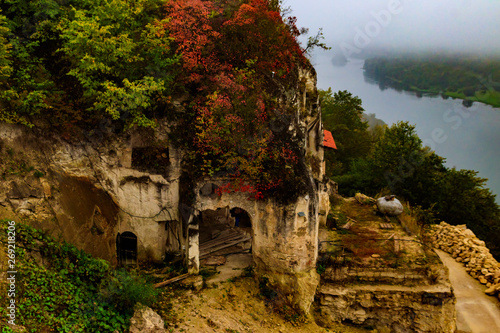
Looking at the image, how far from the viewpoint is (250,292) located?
1614 centimetres

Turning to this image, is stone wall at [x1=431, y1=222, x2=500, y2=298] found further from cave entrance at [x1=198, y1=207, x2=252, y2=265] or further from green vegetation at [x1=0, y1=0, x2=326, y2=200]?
green vegetation at [x1=0, y1=0, x2=326, y2=200]

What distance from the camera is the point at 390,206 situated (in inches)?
877

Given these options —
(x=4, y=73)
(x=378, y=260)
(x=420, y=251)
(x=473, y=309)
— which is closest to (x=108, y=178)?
(x=4, y=73)

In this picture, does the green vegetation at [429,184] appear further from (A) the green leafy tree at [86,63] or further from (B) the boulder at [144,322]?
(B) the boulder at [144,322]

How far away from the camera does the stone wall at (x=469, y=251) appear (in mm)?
23406

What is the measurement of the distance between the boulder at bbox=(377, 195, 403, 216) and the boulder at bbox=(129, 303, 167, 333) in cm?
1583

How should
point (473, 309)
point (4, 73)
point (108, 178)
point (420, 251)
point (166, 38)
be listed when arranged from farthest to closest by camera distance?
point (473, 309)
point (420, 251)
point (108, 178)
point (166, 38)
point (4, 73)

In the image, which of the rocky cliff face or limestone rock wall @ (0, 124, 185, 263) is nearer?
limestone rock wall @ (0, 124, 185, 263)

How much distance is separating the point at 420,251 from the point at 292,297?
7.60m

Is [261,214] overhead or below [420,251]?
overhead

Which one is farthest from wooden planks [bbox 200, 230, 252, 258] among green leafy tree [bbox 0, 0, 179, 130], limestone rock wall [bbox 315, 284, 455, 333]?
green leafy tree [bbox 0, 0, 179, 130]

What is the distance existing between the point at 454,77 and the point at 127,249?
43.1 metres

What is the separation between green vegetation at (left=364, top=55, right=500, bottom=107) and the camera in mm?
40406

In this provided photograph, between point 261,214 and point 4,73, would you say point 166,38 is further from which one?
point 261,214
